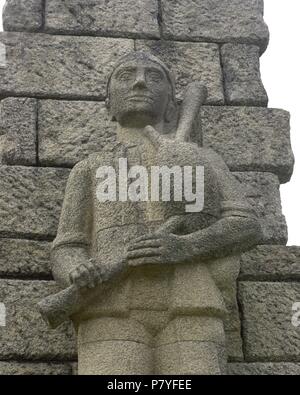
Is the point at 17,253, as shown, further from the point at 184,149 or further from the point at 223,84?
the point at 223,84

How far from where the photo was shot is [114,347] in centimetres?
462

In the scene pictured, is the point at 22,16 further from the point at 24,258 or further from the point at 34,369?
the point at 34,369

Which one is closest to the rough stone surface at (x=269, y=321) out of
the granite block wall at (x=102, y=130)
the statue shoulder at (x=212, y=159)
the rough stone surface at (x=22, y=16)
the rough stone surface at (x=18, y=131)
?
the granite block wall at (x=102, y=130)

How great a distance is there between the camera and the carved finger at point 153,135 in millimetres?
5171

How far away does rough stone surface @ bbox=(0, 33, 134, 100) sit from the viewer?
637 centimetres

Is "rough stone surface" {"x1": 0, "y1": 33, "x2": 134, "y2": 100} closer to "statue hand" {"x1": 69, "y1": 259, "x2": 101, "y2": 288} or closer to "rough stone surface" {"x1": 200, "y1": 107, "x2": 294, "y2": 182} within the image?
"rough stone surface" {"x1": 200, "y1": 107, "x2": 294, "y2": 182}

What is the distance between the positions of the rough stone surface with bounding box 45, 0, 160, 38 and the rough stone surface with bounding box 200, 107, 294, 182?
2.81ft

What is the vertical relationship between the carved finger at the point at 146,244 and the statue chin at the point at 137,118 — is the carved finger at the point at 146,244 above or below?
below

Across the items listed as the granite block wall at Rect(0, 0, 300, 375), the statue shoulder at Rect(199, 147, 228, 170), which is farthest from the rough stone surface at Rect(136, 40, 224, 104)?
the statue shoulder at Rect(199, 147, 228, 170)

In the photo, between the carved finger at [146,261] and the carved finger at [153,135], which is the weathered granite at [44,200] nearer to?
the carved finger at [153,135]

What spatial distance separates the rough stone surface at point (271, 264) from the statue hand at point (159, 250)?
112 centimetres

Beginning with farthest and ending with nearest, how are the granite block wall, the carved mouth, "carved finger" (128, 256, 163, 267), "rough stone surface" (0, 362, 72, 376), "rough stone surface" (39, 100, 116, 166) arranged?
"rough stone surface" (39, 100, 116, 166) < the granite block wall < the carved mouth < "rough stone surface" (0, 362, 72, 376) < "carved finger" (128, 256, 163, 267)
